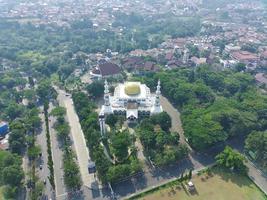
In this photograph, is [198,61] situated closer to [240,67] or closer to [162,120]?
[240,67]

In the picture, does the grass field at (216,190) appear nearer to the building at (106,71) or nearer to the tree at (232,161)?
the tree at (232,161)

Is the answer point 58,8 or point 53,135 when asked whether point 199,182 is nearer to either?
point 53,135

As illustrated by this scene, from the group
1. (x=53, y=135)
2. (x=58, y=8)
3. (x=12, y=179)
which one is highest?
(x=12, y=179)

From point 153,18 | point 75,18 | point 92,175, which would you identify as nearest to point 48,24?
point 75,18

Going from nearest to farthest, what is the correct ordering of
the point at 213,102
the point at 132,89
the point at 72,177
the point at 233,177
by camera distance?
the point at 72,177, the point at 233,177, the point at 132,89, the point at 213,102

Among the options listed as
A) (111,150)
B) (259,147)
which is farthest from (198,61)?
(111,150)

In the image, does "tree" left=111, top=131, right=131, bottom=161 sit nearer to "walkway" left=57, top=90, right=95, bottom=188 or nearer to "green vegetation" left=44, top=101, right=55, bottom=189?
"walkway" left=57, top=90, right=95, bottom=188

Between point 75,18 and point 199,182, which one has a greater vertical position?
point 199,182
